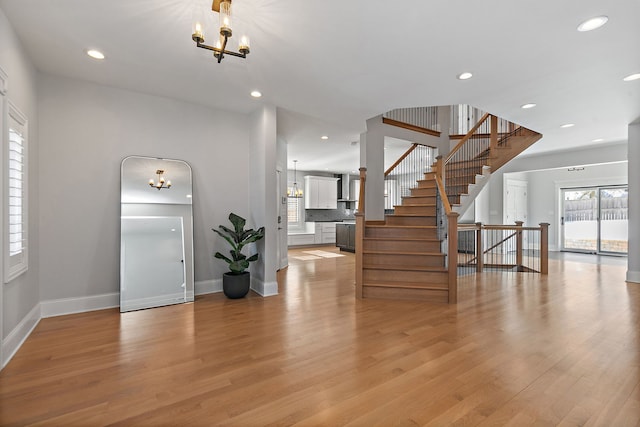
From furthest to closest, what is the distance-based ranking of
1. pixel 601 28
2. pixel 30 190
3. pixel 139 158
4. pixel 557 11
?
pixel 139 158 → pixel 30 190 → pixel 601 28 → pixel 557 11

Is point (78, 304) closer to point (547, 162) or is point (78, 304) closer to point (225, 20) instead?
point (225, 20)

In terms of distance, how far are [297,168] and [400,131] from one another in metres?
4.62

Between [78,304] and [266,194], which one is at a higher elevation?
[266,194]

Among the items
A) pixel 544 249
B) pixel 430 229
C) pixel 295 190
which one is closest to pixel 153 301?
pixel 430 229

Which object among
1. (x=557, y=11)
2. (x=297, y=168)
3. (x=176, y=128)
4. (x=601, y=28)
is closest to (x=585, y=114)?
(x=601, y=28)

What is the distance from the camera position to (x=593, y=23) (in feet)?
8.13

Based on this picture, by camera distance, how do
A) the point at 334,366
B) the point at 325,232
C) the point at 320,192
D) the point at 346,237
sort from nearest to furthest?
the point at 334,366 → the point at 346,237 → the point at 320,192 → the point at 325,232

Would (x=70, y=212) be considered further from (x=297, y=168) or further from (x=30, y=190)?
(x=297, y=168)

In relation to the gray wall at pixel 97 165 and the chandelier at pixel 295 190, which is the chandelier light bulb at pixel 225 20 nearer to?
the gray wall at pixel 97 165

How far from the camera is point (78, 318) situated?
3.31m

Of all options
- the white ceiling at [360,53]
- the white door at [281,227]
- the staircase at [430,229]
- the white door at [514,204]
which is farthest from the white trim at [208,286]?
the white door at [514,204]

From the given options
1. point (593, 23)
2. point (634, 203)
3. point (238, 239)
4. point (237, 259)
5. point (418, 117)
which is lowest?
point (237, 259)

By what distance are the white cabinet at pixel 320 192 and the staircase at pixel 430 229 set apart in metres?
4.43

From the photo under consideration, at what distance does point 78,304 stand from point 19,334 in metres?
0.91
